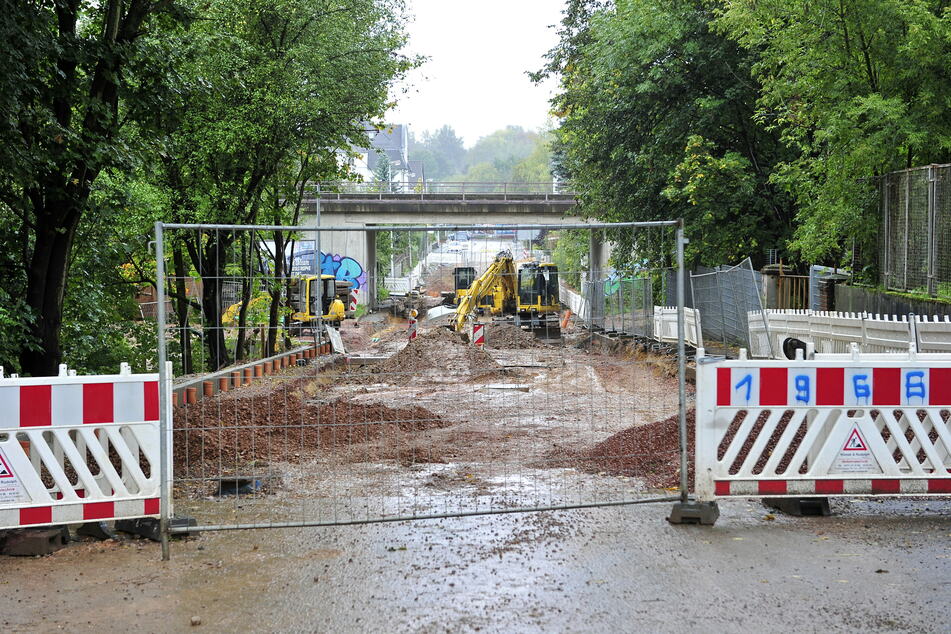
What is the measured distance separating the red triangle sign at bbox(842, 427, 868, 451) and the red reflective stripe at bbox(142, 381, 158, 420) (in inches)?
211

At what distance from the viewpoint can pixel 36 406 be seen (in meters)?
6.88

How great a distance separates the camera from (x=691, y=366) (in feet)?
62.2

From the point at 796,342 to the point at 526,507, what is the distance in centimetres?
1081

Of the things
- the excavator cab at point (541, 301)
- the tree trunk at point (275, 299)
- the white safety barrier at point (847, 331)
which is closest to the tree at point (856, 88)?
the white safety barrier at point (847, 331)

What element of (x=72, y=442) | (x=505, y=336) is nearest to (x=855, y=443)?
(x=72, y=442)

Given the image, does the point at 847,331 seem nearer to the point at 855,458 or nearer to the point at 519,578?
the point at 855,458

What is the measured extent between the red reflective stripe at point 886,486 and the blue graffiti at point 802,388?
0.87 metres

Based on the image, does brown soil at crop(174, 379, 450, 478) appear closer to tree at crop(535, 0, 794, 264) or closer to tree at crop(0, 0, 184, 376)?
tree at crop(0, 0, 184, 376)

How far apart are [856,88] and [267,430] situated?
521 inches

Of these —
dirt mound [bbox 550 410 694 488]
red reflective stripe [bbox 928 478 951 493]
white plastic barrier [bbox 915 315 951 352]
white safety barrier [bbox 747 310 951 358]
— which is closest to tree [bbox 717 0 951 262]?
white safety barrier [bbox 747 310 951 358]

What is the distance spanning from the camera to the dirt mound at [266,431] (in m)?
10.2

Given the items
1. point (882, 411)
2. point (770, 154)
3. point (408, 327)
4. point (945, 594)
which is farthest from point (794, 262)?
point (945, 594)

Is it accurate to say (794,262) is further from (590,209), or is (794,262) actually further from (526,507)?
(526,507)

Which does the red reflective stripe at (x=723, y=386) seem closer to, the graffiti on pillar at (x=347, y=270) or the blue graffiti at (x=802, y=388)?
the blue graffiti at (x=802, y=388)
